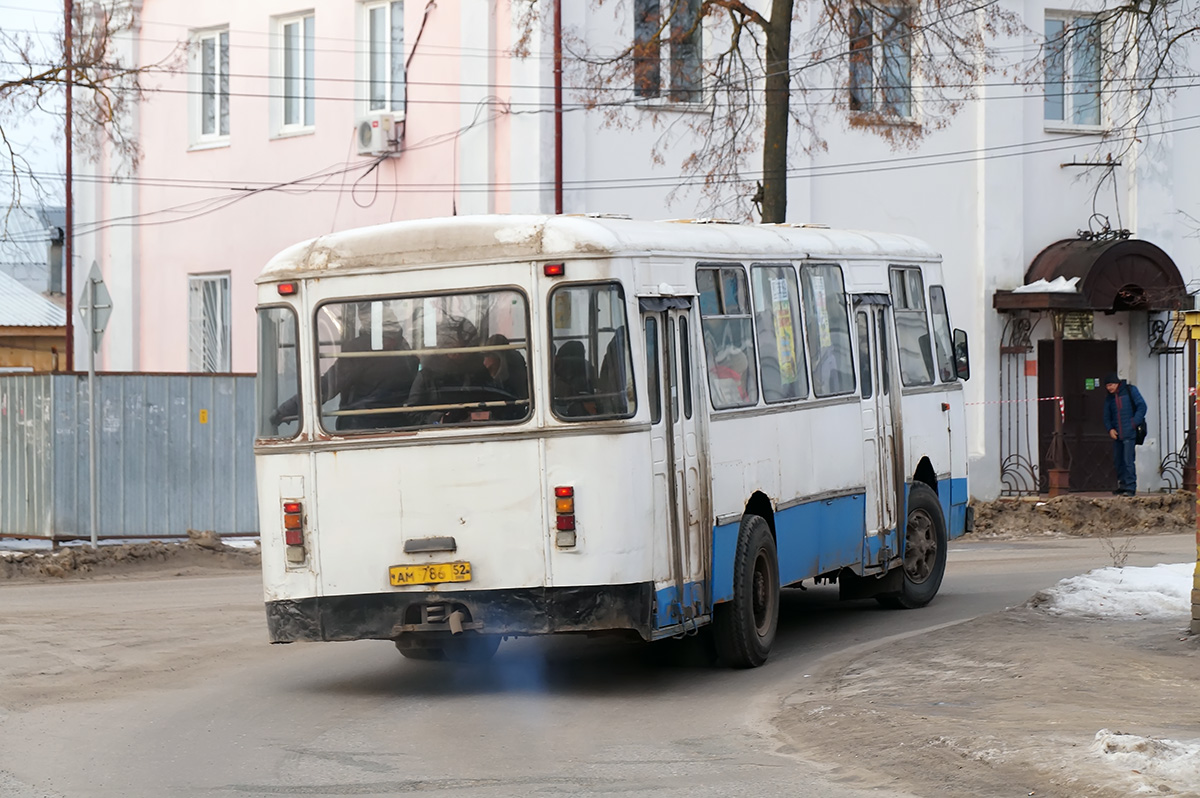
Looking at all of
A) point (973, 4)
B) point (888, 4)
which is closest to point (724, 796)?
point (888, 4)

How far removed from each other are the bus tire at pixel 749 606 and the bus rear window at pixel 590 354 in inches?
64.9

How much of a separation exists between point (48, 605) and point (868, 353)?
742cm

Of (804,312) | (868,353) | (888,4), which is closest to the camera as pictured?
(804,312)

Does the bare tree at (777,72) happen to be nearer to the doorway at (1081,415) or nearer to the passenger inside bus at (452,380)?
the doorway at (1081,415)

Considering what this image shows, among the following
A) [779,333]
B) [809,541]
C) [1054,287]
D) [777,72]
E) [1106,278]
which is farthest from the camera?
[1106,278]

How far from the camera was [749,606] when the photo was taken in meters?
11.8

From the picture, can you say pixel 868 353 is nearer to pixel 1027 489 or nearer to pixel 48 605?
pixel 48 605

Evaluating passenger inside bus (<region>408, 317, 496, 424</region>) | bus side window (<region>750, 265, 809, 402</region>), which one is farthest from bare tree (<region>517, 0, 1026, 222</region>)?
passenger inside bus (<region>408, 317, 496, 424</region>)

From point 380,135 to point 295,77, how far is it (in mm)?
2840

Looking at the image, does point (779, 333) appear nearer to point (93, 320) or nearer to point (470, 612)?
point (470, 612)

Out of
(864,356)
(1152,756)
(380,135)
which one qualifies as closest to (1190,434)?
(380,135)

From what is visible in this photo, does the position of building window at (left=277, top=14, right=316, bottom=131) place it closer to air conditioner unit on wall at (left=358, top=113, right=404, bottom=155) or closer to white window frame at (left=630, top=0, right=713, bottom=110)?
air conditioner unit on wall at (left=358, top=113, right=404, bottom=155)

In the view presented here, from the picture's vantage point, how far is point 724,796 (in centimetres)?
798

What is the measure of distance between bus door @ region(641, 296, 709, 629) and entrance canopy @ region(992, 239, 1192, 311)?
63.5 feet
